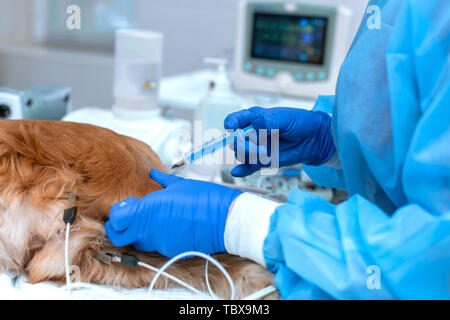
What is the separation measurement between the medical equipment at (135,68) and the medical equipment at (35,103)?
0.59ft

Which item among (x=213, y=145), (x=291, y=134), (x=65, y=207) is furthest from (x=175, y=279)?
(x=291, y=134)

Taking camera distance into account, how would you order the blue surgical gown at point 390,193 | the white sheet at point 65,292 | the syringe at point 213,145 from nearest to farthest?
the blue surgical gown at point 390,193 → the white sheet at point 65,292 → the syringe at point 213,145

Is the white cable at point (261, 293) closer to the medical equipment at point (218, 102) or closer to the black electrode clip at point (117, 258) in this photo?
the black electrode clip at point (117, 258)

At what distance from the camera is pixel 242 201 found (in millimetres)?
788

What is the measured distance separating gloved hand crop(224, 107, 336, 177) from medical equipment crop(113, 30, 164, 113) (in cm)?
51

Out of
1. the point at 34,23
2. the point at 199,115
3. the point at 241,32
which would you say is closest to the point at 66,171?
the point at 199,115

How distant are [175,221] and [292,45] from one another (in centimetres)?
159

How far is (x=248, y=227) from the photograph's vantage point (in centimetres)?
74

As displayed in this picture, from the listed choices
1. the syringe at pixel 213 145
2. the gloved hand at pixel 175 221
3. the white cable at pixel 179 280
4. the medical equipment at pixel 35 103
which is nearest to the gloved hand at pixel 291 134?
the syringe at pixel 213 145

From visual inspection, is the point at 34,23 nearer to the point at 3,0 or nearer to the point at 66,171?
the point at 3,0

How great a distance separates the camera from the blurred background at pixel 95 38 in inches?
128

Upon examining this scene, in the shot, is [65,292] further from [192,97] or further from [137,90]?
[192,97]

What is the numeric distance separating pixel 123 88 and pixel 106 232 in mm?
741

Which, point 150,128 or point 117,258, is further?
point 150,128
